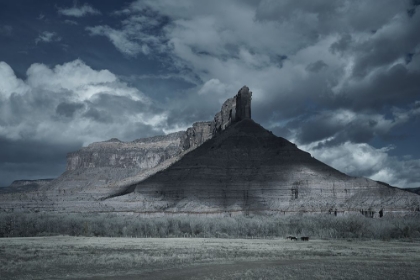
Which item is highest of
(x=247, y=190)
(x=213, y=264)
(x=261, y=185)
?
(x=261, y=185)

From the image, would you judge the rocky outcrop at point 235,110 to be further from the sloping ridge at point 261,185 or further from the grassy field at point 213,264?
the grassy field at point 213,264

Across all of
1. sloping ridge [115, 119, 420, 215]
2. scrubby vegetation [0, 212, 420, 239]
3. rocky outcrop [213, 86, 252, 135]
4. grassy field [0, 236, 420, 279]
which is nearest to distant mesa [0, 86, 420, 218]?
sloping ridge [115, 119, 420, 215]

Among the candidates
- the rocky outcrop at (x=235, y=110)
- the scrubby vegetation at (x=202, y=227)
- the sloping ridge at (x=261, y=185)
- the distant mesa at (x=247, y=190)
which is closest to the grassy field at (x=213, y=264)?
the scrubby vegetation at (x=202, y=227)

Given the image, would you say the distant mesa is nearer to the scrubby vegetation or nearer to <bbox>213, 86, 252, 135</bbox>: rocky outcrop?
<bbox>213, 86, 252, 135</bbox>: rocky outcrop

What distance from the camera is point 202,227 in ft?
219

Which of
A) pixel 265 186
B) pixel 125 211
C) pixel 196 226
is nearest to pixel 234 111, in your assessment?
pixel 265 186

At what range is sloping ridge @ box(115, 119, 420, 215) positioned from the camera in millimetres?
94438

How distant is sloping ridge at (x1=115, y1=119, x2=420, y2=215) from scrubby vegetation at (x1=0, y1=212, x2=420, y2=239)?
27.5 meters

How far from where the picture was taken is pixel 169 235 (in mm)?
63938

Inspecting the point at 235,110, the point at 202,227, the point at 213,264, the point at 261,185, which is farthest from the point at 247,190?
the point at 213,264

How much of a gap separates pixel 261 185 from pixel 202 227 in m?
43.6

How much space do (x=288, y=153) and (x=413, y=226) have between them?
59756 millimetres

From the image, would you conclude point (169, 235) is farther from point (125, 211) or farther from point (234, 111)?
point (234, 111)

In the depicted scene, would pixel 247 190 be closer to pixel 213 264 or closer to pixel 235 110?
pixel 235 110
